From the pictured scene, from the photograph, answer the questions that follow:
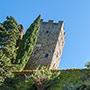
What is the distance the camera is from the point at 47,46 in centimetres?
2488

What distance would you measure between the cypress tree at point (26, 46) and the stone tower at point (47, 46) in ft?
11.6

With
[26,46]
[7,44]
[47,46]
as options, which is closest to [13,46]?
[7,44]

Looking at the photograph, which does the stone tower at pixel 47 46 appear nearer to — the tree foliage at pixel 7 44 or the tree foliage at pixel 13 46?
the tree foliage at pixel 13 46

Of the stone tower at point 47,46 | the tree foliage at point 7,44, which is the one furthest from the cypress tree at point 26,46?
the stone tower at point 47,46

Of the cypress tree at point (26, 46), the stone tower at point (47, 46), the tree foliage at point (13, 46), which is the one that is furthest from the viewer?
the stone tower at point (47, 46)

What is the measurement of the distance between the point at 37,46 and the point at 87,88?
54.8ft

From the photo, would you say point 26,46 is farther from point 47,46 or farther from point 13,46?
point 47,46

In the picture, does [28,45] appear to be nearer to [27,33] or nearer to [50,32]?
[27,33]

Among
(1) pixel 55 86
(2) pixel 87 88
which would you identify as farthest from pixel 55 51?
(2) pixel 87 88

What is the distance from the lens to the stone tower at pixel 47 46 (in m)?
23.5

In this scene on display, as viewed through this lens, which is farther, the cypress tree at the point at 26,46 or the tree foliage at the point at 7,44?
the cypress tree at the point at 26,46

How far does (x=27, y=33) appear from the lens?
21.3 meters

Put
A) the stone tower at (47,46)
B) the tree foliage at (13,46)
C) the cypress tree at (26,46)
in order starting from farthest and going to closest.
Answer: the stone tower at (47,46), the cypress tree at (26,46), the tree foliage at (13,46)

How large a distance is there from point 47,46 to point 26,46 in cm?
539
